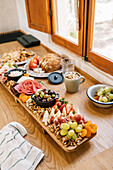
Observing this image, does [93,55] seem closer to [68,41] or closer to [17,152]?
[68,41]

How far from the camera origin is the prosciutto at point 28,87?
1140 millimetres

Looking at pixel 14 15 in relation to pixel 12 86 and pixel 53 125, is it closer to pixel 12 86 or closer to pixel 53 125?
pixel 12 86

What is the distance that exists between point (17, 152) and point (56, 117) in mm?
258

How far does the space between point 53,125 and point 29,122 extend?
19 cm

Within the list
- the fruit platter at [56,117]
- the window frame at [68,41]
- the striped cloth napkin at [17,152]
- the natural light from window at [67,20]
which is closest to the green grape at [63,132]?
the fruit platter at [56,117]

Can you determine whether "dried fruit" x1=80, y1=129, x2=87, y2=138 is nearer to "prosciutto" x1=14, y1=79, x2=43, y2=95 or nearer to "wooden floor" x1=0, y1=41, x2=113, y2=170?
"wooden floor" x1=0, y1=41, x2=113, y2=170

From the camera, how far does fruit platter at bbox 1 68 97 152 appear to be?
0.81 metres

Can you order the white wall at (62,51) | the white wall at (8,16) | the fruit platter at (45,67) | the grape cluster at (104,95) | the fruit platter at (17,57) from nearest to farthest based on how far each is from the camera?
the grape cluster at (104,95) < the white wall at (62,51) < the fruit platter at (45,67) < the fruit platter at (17,57) < the white wall at (8,16)

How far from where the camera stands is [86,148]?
2.70 ft

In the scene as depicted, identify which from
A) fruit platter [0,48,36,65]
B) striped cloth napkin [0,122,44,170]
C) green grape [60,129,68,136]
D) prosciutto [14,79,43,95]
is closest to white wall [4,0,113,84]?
fruit platter [0,48,36,65]

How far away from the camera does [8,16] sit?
2.79m

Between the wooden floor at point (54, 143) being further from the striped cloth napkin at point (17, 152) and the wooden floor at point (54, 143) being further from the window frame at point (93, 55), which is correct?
the window frame at point (93, 55)

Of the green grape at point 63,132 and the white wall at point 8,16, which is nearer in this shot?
the green grape at point 63,132

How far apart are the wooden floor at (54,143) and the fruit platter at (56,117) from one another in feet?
0.14
